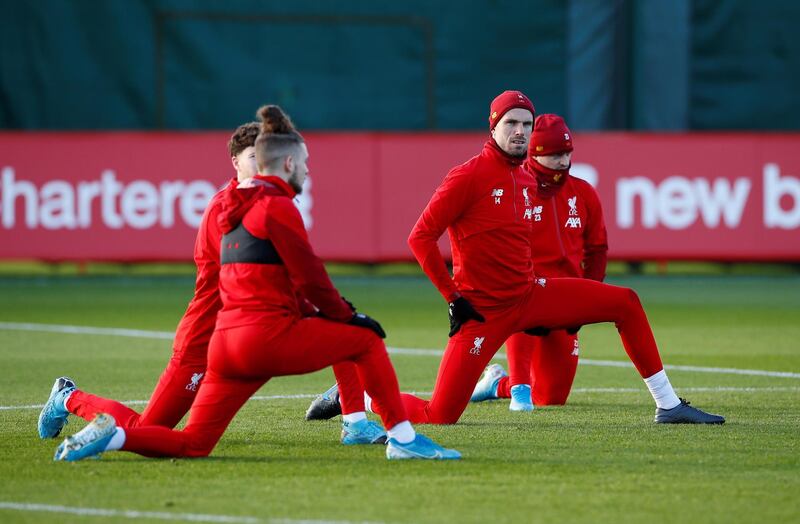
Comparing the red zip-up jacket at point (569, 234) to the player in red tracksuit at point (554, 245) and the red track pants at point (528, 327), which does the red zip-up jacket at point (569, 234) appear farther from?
the red track pants at point (528, 327)

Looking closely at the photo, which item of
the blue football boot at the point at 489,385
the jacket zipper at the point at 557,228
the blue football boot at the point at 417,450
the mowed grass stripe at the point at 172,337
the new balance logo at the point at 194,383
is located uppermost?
the jacket zipper at the point at 557,228

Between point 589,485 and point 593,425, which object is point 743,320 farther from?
point 589,485

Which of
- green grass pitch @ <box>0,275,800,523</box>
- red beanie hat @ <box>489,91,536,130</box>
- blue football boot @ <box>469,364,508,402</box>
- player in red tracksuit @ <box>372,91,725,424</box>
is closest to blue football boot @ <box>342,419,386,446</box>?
green grass pitch @ <box>0,275,800,523</box>

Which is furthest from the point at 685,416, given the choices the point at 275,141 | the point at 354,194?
the point at 354,194

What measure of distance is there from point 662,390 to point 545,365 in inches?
49.8

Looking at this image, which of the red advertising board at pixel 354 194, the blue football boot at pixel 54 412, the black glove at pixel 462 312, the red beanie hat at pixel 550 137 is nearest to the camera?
the blue football boot at pixel 54 412

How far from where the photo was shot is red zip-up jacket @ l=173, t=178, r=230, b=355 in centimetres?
830

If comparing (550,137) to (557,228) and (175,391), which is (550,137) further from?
(175,391)

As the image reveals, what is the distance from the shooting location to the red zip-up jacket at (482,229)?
9117mm

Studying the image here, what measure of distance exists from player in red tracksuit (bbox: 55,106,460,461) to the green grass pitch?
0.21m

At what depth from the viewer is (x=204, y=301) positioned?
27.5 ft

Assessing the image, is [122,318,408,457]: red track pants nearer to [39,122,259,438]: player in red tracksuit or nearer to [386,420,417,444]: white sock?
[386,420,417,444]: white sock

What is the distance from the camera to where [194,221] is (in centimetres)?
2145

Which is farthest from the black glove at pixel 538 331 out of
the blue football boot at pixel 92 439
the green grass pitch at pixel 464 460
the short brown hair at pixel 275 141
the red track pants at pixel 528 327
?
the blue football boot at pixel 92 439
